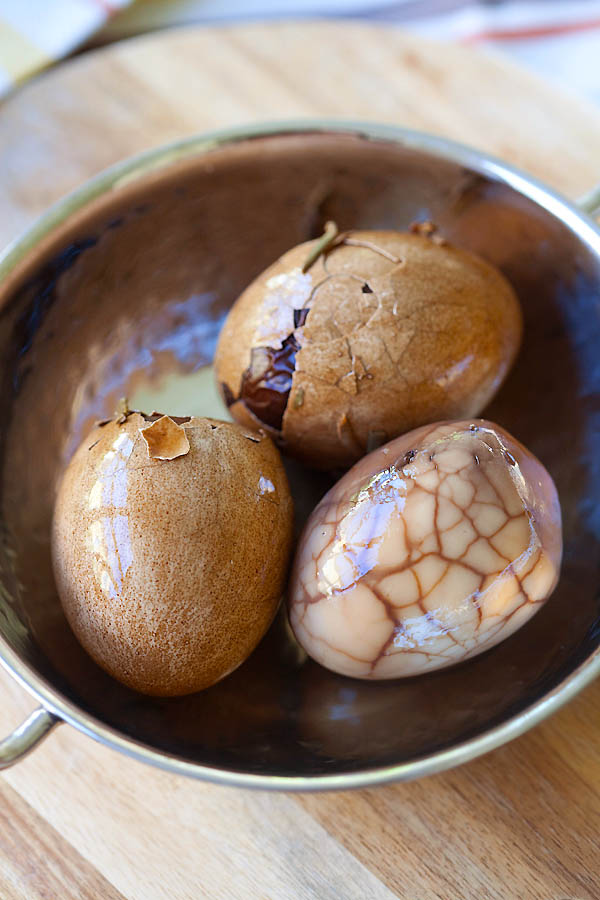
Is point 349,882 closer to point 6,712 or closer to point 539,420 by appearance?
point 6,712

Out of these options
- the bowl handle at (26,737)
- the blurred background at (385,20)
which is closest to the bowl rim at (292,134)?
the bowl handle at (26,737)

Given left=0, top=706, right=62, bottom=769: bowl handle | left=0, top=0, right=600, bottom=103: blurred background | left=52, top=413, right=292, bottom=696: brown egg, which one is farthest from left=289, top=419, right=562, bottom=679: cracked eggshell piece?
left=0, top=0, right=600, bottom=103: blurred background

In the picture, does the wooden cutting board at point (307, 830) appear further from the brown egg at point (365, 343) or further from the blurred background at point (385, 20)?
the blurred background at point (385, 20)

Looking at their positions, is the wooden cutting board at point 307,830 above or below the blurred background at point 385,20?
below

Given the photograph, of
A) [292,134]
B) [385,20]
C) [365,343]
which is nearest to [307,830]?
[365,343]

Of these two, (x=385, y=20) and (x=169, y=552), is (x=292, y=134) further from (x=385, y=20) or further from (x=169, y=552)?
(x=385, y=20)

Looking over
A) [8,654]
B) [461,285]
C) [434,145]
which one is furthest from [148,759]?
[434,145]
